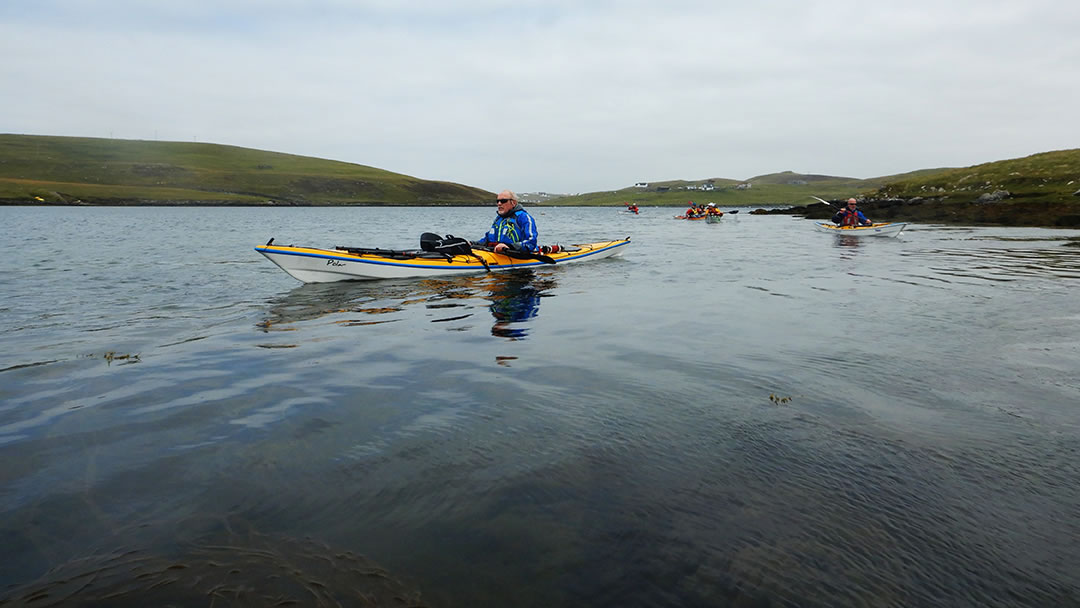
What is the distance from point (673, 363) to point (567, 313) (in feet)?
15.5

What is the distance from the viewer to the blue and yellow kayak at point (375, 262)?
16.4 metres

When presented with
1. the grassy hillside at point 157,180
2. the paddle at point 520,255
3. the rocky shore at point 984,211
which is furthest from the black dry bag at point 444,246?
the grassy hillside at point 157,180

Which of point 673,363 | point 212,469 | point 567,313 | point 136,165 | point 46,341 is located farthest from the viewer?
point 136,165

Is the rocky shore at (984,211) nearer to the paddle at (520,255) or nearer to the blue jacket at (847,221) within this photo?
the blue jacket at (847,221)

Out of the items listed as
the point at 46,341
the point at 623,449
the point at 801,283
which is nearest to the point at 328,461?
the point at 623,449

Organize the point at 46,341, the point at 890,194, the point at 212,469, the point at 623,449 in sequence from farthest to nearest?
the point at 890,194 < the point at 46,341 < the point at 623,449 < the point at 212,469

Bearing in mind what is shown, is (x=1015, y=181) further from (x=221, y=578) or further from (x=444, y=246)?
(x=221, y=578)

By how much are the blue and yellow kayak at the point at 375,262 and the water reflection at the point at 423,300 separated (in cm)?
30

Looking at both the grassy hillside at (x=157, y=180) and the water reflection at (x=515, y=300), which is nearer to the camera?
the water reflection at (x=515, y=300)

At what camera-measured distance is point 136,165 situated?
158000 mm

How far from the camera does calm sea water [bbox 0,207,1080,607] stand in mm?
3617

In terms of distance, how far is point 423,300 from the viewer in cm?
1495

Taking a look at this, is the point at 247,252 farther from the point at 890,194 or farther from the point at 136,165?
the point at 136,165

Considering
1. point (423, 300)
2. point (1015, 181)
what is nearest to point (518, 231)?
point (423, 300)
